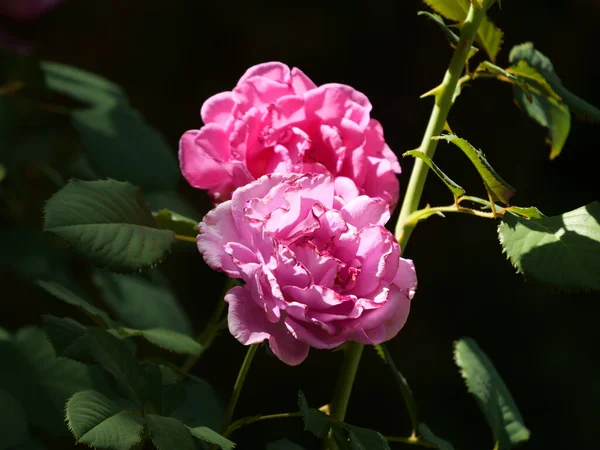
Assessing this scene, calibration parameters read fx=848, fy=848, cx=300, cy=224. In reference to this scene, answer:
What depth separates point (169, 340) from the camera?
0.67 meters

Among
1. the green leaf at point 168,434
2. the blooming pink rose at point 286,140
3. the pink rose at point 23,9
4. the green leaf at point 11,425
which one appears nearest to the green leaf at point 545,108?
the blooming pink rose at point 286,140

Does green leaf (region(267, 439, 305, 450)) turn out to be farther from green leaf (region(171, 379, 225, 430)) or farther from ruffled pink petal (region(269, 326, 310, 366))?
ruffled pink petal (region(269, 326, 310, 366))

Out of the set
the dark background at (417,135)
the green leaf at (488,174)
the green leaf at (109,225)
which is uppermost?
the green leaf at (488,174)

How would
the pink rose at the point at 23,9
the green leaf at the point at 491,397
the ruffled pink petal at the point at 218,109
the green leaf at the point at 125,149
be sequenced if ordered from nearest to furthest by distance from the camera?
the ruffled pink petal at the point at 218,109 < the green leaf at the point at 491,397 < the green leaf at the point at 125,149 < the pink rose at the point at 23,9

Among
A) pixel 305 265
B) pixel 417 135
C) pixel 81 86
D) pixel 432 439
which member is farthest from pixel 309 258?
pixel 417 135

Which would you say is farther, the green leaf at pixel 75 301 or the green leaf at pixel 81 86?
the green leaf at pixel 81 86

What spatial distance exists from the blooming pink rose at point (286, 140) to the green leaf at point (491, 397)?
22 centimetres

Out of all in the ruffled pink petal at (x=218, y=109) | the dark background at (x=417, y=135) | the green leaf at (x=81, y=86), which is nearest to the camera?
the ruffled pink petal at (x=218, y=109)

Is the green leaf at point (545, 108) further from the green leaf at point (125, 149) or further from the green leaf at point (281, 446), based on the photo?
the green leaf at point (125, 149)

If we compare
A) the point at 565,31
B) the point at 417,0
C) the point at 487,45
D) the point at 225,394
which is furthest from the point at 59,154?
the point at 565,31

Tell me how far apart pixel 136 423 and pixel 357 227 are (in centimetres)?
19

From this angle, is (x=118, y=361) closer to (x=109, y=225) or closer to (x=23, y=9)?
(x=109, y=225)

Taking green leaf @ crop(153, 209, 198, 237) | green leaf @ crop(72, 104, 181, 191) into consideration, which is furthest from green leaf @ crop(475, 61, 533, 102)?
green leaf @ crop(72, 104, 181, 191)

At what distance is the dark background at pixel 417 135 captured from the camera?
2.05 metres
